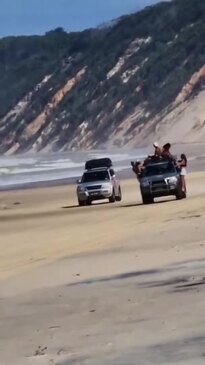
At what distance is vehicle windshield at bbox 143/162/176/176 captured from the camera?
33219 mm

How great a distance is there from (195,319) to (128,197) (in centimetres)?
2937

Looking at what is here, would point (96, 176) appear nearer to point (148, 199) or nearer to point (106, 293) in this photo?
point (148, 199)

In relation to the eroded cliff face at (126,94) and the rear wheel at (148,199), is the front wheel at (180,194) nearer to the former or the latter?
the rear wheel at (148,199)

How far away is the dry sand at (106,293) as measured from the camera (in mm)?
8219

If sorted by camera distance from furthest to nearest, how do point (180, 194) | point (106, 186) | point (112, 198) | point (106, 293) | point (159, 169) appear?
point (112, 198)
point (106, 186)
point (159, 169)
point (180, 194)
point (106, 293)

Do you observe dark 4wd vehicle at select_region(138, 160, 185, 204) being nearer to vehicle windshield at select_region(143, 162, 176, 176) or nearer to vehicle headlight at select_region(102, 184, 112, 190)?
vehicle windshield at select_region(143, 162, 176, 176)

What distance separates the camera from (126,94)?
5379 inches

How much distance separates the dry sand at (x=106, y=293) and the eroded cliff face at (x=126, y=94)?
102 metres

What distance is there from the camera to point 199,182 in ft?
145

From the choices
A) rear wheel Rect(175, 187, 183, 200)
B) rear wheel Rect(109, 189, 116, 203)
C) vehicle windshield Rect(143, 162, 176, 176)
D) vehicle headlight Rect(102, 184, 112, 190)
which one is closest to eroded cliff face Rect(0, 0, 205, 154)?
rear wheel Rect(109, 189, 116, 203)

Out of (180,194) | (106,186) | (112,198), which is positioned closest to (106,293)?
(180,194)

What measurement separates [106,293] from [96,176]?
984 inches

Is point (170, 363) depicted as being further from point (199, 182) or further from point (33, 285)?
point (199, 182)

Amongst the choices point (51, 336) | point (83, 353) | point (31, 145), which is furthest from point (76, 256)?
point (31, 145)
